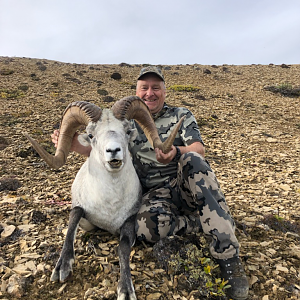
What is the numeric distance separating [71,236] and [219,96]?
18.2 m

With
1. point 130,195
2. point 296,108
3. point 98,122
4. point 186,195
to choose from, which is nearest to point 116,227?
point 130,195

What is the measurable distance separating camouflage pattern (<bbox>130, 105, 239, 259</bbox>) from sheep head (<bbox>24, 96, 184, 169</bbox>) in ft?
1.51

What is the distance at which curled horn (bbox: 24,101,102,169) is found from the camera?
364 centimetres

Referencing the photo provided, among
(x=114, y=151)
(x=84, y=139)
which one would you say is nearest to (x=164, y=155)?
(x=114, y=151)

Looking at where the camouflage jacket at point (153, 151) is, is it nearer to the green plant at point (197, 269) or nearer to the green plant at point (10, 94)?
the green plant at point (197, 269)

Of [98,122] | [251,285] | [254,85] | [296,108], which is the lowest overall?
[251,285]

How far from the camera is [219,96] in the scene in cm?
1969

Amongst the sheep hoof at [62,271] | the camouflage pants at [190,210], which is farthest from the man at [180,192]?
the sheep hoof at [62,271]

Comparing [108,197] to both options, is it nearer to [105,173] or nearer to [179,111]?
[105,173]

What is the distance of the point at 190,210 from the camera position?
4.21 meters

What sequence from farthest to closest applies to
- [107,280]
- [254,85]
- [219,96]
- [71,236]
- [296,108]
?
[254,85] → [219,96] → [296,108] → [71,236] → [107,280]

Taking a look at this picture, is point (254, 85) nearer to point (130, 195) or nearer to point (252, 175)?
point (252, 175)

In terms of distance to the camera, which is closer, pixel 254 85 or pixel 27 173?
pixel 27 173

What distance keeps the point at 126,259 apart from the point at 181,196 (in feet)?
4.49
